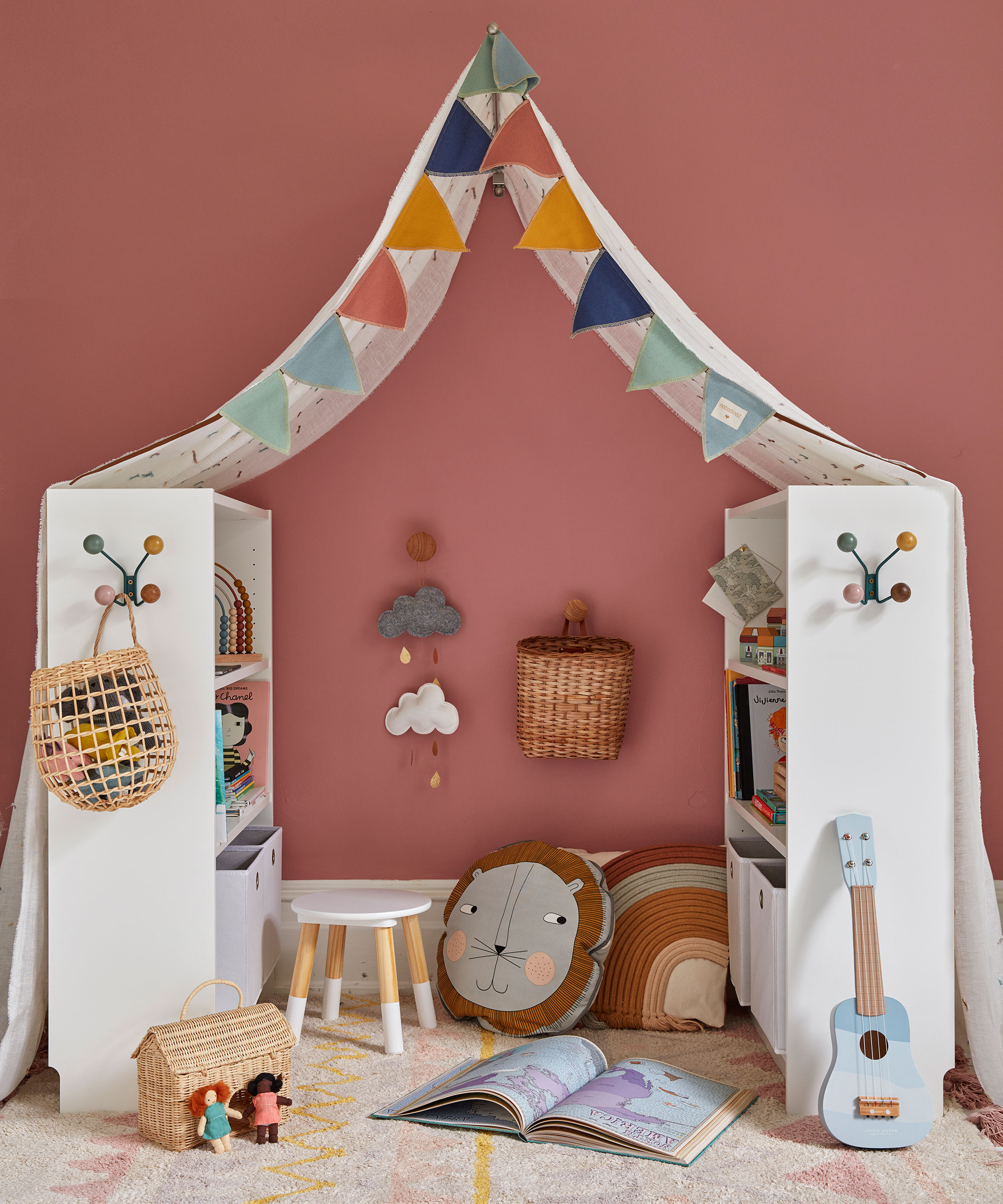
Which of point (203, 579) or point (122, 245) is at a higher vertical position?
point (122, 245)

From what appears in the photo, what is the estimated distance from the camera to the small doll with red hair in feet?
5.65

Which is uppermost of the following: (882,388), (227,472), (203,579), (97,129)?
(97,129)

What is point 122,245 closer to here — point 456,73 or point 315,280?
point 315,280

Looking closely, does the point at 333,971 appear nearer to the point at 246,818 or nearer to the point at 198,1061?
the point at 246,818

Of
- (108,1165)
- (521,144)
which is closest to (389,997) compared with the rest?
(108,1165)

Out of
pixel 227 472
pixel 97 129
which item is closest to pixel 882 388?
pixel 227 472

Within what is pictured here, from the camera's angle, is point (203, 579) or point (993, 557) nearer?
point (203, 579)

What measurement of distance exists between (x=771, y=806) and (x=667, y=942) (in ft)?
1.55

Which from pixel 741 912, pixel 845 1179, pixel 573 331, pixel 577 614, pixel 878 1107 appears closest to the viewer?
pixel 845 1179

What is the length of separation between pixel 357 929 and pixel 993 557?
2.00 meters

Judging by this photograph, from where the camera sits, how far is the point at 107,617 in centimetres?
191

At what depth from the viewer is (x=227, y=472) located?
2316mm

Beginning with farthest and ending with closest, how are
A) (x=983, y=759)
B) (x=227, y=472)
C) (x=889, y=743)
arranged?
(x=983, y=759), (x=227, y=472), (x=889, y=743)

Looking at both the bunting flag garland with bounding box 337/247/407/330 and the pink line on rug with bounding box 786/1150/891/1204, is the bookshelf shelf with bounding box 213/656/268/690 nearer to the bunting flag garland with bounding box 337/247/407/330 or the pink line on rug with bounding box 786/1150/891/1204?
the bunting flag garland with bounding box 337/247/407/330
